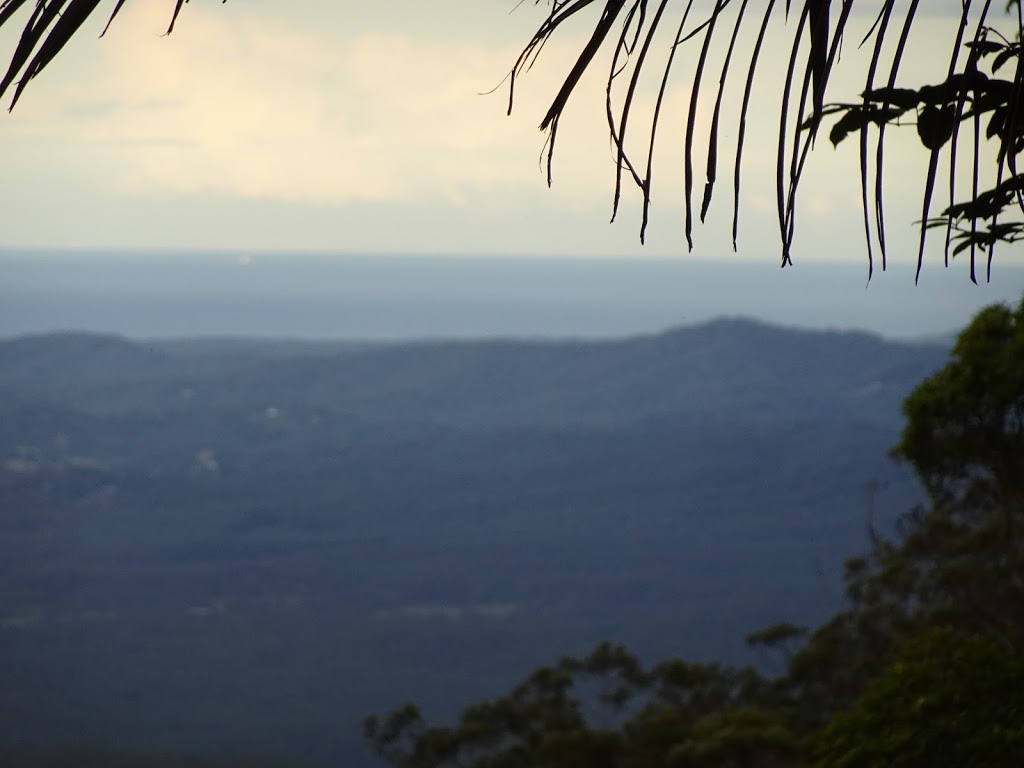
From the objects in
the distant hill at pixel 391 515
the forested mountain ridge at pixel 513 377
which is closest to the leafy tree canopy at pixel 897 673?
the distant hill at pixel 391 515

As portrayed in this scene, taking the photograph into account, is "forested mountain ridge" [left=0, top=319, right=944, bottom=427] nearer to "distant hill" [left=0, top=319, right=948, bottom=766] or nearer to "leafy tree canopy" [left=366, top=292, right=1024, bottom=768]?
"distant hill" [left=0, top=319, right=948, bottom=766]

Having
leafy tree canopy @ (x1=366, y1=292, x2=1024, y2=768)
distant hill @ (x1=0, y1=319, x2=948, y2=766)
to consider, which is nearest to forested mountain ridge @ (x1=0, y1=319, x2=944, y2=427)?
distant hill @ (x1=0, y1=319, x2=948, y2=766)

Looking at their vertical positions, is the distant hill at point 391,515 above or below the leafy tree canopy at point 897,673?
Result: below

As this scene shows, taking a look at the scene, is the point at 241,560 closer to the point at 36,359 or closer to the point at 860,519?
the point at 860,519

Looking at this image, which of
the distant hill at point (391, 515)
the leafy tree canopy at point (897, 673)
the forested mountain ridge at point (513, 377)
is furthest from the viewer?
the forested mountain ridge at point (513, 377)

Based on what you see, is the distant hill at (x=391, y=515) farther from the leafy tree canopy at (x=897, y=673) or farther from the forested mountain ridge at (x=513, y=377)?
the leafy tree canopy at (x=897, y=673)

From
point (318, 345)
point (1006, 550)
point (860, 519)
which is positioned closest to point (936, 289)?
point (318, 345)

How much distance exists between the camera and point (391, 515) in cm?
9106

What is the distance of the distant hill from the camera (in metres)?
59.6

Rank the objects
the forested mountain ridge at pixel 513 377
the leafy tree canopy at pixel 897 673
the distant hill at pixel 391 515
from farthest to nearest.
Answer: the forested mountain ridge at pixel 513 377, the distant hill at pixel 391 515, the leafy tree canopy at pixel 897 673

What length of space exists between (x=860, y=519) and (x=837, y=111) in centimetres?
8381

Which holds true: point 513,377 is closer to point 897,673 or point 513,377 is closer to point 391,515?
point 391,515

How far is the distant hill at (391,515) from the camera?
59594 millimetres

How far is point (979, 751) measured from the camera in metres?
4.37
